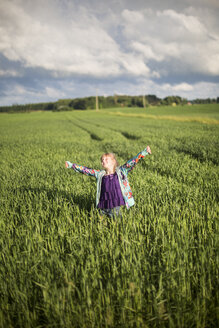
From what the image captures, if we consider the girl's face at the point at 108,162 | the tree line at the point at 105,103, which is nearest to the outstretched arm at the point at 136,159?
the girl's face at the point at 108,162

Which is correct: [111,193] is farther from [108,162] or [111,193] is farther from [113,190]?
[108,162]

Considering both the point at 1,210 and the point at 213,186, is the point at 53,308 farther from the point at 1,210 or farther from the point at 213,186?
the point at 213,186

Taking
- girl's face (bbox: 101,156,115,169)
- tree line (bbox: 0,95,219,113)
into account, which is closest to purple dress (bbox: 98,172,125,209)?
girl's face (bbox: 101,156,115,169)

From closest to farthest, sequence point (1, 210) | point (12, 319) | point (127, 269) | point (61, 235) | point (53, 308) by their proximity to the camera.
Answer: point (53, 308), point (12, 319), point (127, 269), point (61, 235), point (1, 210)

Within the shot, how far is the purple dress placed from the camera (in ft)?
8.96

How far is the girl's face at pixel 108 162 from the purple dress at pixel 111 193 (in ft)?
0.50

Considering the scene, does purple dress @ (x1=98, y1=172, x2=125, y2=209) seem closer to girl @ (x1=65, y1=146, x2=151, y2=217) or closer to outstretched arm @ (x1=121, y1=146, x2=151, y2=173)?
girl @ (x1=65, y1=146, x2=151, y2=217)

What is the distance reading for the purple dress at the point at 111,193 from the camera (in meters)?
2.73

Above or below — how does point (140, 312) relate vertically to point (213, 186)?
below

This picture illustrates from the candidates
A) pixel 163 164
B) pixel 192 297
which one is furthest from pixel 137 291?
pixel 163 164

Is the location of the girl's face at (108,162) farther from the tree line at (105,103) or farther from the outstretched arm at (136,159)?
the tree line at (105,103)

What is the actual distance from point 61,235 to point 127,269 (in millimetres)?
913

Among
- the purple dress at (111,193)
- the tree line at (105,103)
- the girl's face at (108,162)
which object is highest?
the tree line at (105,103)

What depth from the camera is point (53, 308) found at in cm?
140
